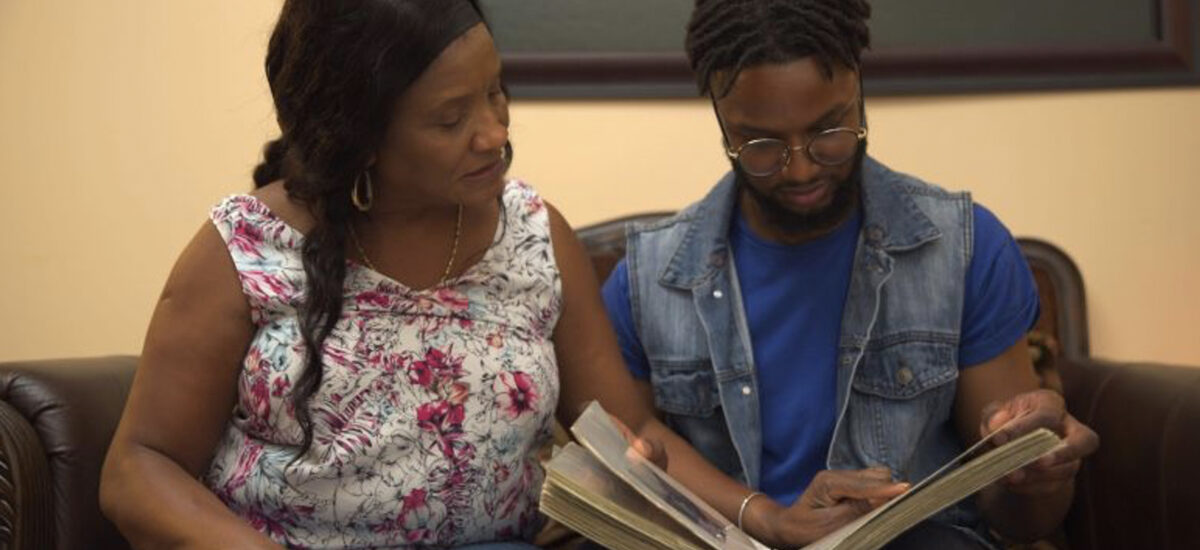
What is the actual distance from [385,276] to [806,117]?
445mm

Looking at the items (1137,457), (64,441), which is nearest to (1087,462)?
(1137,457)

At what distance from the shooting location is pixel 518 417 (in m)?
1.46

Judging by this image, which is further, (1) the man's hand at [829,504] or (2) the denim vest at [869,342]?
(2) the denim vest at [869,342]

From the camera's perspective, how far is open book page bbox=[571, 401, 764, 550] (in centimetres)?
119

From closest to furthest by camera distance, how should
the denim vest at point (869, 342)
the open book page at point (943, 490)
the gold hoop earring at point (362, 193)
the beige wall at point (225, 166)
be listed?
the open book page at point (943, 490), the gold hoop earring at point (362, 193), the denim vest at point (869, 342), the beige wall at point (225, 166)

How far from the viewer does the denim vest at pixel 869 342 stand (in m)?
1.57

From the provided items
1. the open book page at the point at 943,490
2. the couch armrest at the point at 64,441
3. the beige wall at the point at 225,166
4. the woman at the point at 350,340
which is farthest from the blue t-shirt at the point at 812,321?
the couch armrest at the point at 64,441

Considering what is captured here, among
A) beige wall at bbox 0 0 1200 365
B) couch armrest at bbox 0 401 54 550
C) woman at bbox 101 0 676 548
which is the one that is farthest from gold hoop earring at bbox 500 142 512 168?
beige wall at bbox 0 0 1200 365

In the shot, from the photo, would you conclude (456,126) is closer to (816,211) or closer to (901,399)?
(816,211)

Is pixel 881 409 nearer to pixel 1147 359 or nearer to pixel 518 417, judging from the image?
pixel 518 417

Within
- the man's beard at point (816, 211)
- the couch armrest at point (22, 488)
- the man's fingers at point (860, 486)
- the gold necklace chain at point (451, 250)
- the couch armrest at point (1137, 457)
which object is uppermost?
the gold necklace chain at point (451, 250)

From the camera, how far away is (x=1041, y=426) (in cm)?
126

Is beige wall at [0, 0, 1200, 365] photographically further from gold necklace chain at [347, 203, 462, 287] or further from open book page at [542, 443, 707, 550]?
open book page at [542, 443, 707, 550]

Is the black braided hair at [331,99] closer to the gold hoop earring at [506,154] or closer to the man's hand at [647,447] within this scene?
the gold hoop earring at [506,154]
